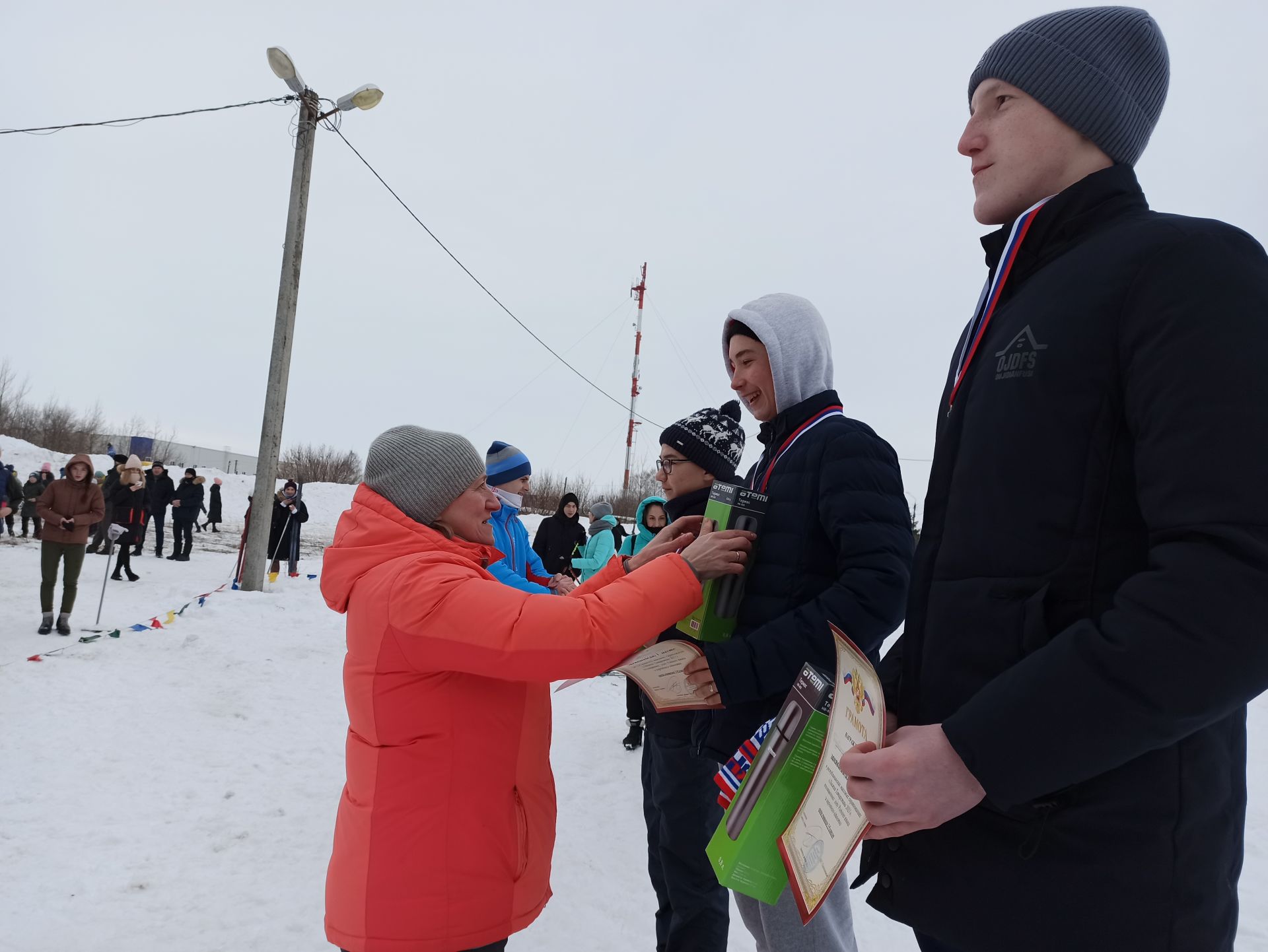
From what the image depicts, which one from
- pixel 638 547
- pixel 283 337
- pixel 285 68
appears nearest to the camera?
pixel 638 547

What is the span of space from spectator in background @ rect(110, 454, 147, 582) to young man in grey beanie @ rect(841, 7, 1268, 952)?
14.5m

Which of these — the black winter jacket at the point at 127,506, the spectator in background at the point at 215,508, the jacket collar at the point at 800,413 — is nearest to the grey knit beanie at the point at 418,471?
the jacket collar at the point at 800,413

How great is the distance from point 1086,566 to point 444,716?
1517 mm

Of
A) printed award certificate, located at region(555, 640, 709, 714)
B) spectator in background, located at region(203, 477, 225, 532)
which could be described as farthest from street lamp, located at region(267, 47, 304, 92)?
spectator in background, located at region(203, 477, 225, 532)

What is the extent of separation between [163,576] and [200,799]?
10.2m

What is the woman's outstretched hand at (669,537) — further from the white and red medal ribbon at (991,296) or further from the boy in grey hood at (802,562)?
the white and red medal ribbon at (991,296)

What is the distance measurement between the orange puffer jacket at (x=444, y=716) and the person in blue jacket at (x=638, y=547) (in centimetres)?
217

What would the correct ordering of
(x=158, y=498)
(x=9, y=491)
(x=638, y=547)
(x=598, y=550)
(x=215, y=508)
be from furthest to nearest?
(x=215, y=508) → (x=158, y=498) → (x=9, y=491) → (x=598, y=550) → (x=638, y=547)

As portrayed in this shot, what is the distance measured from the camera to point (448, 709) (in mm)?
1906

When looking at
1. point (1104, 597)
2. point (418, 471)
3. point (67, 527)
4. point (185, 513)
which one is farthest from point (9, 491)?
point (1104, 597)

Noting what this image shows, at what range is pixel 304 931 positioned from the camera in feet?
10.6

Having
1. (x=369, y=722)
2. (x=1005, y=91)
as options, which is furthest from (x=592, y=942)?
(x=1005, y=91)

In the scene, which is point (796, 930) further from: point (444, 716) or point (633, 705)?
point (633, 705)

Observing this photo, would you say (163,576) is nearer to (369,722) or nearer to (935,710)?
(369,722)
